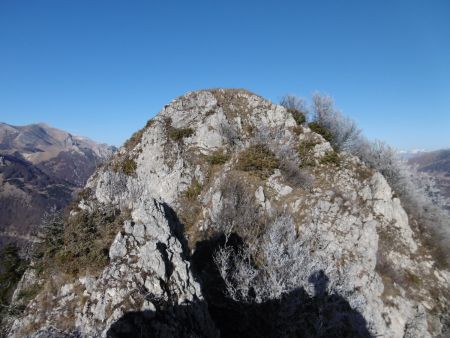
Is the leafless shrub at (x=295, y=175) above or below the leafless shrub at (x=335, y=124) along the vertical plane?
below

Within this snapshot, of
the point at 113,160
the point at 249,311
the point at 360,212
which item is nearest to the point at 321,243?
the point at 360,212

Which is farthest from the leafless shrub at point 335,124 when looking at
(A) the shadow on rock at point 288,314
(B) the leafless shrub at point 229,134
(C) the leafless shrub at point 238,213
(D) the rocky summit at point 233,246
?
(A) the shadow on rock at point 288,314

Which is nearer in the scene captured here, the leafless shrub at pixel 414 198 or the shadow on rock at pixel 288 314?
the shadow on rock at pixel 288 314

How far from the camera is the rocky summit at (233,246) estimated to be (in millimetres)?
11203

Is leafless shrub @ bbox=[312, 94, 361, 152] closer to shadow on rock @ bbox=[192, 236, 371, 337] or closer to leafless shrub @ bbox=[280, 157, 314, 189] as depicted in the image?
leafless shrub @ bbox=[280, 157, 314, 189]

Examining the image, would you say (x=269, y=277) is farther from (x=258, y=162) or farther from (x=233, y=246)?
(x=258, y=162)

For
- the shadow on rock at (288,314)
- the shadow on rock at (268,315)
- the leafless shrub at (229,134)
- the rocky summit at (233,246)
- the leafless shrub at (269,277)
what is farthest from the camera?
the leafless shrub at (229,134)

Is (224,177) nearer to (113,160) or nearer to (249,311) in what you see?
(249,311)

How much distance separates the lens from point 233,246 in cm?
2155

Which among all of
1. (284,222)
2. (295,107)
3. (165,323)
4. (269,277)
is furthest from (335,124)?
(165,323)

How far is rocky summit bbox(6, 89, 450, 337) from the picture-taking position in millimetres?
11203

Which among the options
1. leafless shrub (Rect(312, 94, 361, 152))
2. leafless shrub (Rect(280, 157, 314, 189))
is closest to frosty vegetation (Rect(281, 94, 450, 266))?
leafless shrub (Rect(312, 94, 361, 152))

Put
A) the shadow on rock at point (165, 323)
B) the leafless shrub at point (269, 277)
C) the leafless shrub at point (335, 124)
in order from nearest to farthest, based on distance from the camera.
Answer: the shadow on rock at point (165, 323) → the leafless shrub at point (269, 277) → the leafless shrub at point (335, 124)

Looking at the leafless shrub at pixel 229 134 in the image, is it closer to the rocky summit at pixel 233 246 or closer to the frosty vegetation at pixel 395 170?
the rocky summit at pixel 233 246
